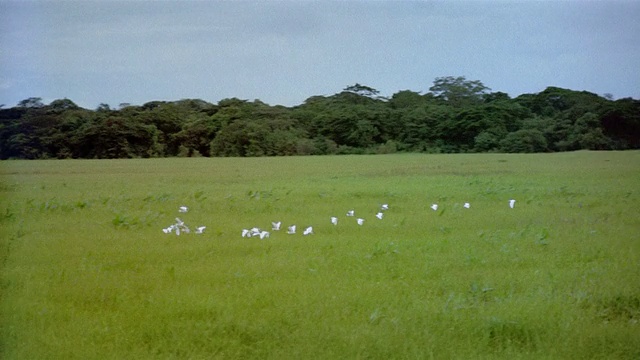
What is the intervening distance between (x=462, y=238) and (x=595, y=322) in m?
2.06

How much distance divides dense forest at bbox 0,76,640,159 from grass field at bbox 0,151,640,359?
294mm

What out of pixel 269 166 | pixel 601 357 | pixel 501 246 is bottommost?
pixel 601 357

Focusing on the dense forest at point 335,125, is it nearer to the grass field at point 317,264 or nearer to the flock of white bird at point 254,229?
the grass field at point 317,264

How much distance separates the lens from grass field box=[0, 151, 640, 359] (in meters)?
3.64

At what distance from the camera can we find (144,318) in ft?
12.6

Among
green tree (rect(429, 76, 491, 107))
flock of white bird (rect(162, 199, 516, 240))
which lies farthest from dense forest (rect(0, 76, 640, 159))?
flock of white bird (rect(162, 199, 516, 240))

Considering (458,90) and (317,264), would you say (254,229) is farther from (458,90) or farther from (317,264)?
(458,90)

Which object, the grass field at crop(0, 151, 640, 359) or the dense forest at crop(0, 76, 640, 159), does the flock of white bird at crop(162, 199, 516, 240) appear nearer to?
the grass field at crop(0, 151, 640, 359)

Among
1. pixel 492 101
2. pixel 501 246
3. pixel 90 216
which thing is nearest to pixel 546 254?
pixel 501 246

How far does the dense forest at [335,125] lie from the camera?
644cm

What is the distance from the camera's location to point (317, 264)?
500 cm

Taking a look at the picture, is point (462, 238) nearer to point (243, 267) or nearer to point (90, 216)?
point (243, 267)

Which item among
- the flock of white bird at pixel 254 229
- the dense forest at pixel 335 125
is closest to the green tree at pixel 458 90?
the dense forest at pixel 335 125

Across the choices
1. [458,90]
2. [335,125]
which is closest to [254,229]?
[335,125]
